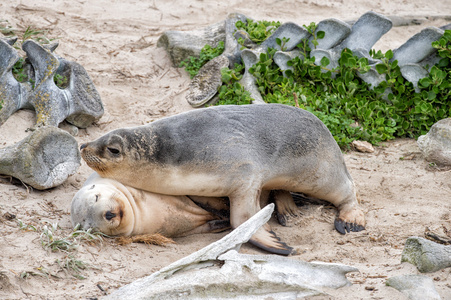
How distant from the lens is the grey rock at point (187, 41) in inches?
297

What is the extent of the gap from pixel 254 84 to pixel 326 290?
396cm

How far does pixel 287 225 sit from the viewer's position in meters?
4.86

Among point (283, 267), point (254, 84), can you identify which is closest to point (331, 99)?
point (254, 84)

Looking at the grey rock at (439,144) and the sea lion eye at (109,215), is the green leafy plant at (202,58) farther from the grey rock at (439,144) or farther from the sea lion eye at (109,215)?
the sea lion eye at (109,215)

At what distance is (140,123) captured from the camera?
6.37 m

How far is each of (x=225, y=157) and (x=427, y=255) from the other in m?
1.69

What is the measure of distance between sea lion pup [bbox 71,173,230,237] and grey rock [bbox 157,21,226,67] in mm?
3237

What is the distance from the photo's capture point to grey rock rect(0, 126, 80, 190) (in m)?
4.73

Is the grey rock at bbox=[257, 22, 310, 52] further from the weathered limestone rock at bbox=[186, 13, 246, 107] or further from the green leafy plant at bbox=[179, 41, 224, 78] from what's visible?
the green leafy plant at bbox=[179, 41, 224, 78]

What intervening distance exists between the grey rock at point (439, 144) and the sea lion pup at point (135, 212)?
2.38 m

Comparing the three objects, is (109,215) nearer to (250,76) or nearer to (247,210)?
(247,210)

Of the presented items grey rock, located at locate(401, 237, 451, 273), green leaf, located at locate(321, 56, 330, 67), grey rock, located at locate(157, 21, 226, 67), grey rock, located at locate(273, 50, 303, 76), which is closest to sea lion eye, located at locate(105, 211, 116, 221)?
grey rock, located at locate(401, 237, 451, 273)

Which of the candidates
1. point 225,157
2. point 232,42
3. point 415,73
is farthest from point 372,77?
point 225,157

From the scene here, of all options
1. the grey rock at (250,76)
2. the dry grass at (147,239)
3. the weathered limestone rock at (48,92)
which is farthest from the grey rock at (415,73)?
the dry grass at (147,239)
